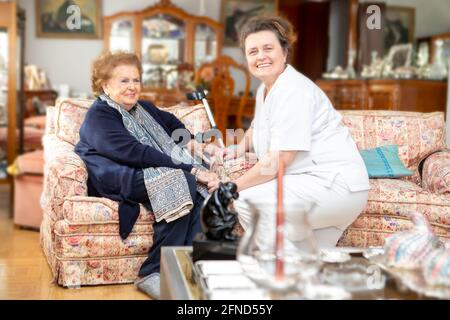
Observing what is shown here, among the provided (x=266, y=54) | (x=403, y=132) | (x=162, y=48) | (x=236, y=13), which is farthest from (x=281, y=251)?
(x=236, y=13)

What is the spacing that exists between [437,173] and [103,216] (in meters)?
1.61

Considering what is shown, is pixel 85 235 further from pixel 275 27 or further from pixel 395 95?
pixel 395 95

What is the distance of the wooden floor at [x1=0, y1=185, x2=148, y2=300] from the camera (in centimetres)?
265

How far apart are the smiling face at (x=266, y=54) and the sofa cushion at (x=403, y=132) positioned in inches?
40.9

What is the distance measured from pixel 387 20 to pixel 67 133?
515 cm

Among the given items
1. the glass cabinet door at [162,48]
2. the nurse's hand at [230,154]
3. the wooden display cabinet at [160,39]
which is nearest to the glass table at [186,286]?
the nurse's hand at [230,154]

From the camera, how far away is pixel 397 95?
5938 mm

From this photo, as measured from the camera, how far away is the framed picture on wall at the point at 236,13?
7.55 metres

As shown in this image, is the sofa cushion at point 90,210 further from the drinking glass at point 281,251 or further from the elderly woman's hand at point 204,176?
the drinking glass at point 281,251

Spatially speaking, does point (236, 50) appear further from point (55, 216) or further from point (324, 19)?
point (55, 216)

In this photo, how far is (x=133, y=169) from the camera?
280 centimetres

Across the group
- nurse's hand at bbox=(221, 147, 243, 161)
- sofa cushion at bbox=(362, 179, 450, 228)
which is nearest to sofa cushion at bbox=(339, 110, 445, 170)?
sofa cushion at bbox=(362, 179, 450, 228)

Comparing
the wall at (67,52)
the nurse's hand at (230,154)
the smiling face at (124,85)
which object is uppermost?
the wall at (67,52)
